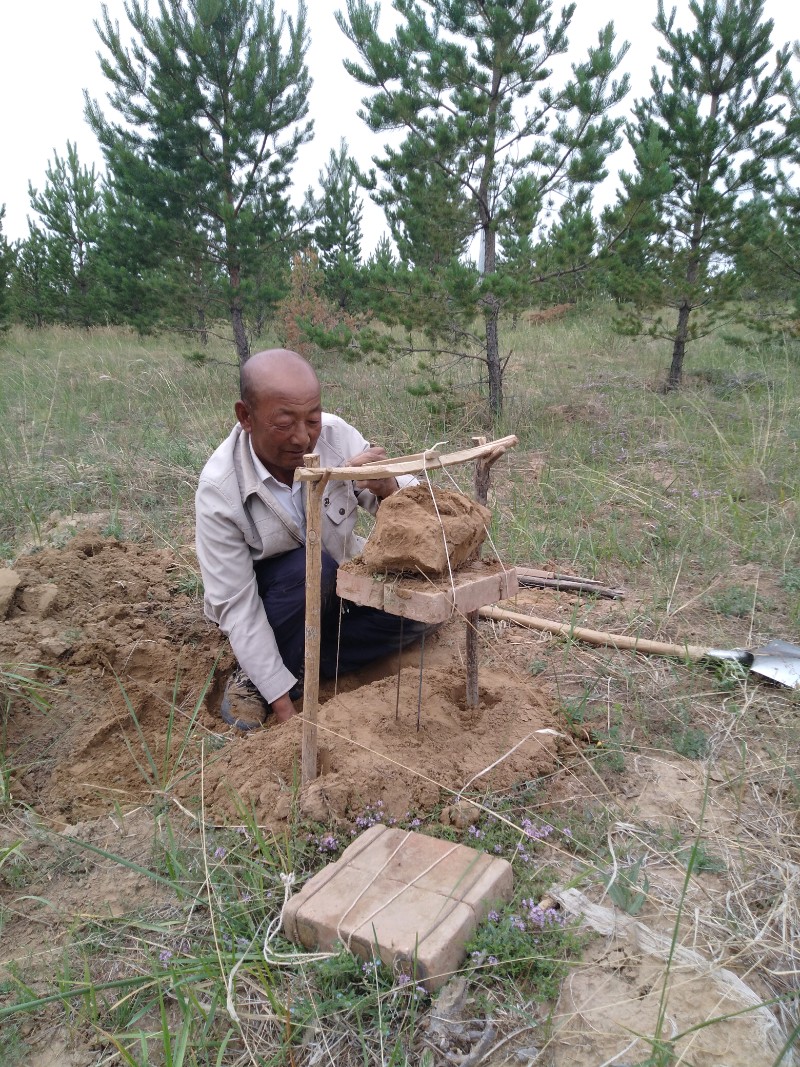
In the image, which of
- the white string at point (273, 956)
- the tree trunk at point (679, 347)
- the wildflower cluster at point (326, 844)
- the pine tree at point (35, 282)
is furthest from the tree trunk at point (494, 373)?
the pine tree at point (35, 282)

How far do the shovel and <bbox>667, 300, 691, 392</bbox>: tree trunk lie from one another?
5112mm

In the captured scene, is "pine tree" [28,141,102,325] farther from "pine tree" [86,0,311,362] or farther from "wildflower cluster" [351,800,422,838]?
"wildflower cluster" [351,800,422,838]

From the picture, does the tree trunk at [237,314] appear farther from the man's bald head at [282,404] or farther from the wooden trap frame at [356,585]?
the wooden trap frame at [356,585]

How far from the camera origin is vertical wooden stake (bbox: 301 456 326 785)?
1.82 meters

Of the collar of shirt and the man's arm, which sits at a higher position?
the collar of shirt

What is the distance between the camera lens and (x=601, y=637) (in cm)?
286

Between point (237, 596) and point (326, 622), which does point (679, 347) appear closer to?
point (326, 622)

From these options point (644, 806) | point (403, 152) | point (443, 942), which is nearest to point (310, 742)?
point (443, 942)

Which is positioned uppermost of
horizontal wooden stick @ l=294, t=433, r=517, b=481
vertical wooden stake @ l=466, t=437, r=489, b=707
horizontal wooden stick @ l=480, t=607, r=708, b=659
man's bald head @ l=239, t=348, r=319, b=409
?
man's bald head @ l=239, t=348, r=319, b=409

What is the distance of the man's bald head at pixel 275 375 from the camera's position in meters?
2.31

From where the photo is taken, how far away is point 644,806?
2.01 m

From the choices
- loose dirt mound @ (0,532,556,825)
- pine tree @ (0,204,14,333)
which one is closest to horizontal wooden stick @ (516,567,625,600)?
loose dirt mound @ (0,532,556,825)

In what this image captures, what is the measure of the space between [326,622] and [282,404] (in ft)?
3.19

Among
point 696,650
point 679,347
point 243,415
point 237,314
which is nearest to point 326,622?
point 243,415
